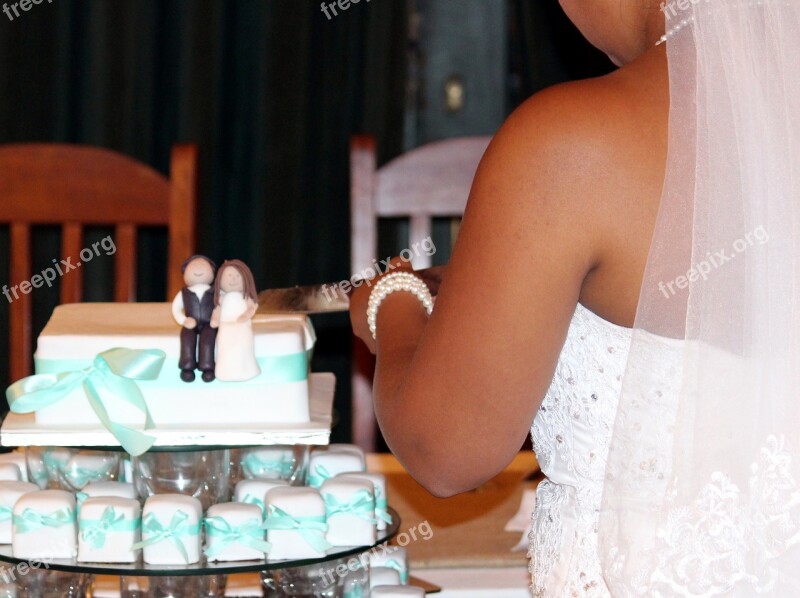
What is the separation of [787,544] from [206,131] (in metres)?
2.18

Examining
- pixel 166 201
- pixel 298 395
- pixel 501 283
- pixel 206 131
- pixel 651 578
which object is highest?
pixel 206 131

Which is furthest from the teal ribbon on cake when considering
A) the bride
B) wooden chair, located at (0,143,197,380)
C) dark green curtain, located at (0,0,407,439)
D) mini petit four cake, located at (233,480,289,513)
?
dark green curtain, located at (0,0,407,439)

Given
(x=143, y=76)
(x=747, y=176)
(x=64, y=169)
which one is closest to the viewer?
(x=747, y=176)

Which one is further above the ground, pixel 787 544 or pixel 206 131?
pixel 206 131

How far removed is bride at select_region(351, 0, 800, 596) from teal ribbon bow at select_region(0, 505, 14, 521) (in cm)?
42

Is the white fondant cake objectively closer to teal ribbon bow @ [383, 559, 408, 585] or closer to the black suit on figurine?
the black suit on figurine

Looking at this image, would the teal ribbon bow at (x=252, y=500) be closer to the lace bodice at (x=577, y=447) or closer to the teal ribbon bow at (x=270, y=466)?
the teal ribbon bow at (x=270, y=466)

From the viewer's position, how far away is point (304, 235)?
2.91 m

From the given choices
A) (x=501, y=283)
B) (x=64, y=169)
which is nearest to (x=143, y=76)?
(x=64, y=169)

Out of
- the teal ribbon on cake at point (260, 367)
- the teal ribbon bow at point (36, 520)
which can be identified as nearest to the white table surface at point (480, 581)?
the teal ribbon on cake at point (260, 367)

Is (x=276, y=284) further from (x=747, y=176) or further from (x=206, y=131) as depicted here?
(x=747, y=176)

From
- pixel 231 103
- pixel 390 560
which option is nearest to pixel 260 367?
pixel 390 560

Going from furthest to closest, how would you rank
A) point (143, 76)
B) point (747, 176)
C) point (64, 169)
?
point (143, 76)
point (64, 169)
point (747, 176)

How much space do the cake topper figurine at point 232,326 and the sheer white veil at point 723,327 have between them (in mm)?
377
